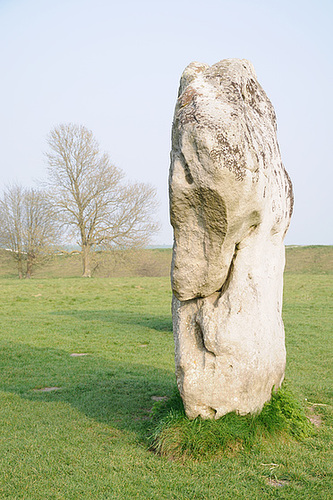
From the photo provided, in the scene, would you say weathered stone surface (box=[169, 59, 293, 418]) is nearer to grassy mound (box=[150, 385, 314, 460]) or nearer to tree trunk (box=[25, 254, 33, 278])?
grassy mound (box=[150, 385, 314, 460])

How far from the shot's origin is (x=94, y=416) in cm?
638

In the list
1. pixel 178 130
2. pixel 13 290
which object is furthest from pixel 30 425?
pixel 13 290

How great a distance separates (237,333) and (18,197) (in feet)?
137

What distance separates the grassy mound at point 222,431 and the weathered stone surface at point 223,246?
0.41 feet

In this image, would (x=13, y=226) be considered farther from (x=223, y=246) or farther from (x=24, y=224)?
(x=223, y=246)

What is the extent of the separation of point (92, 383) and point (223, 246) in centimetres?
463

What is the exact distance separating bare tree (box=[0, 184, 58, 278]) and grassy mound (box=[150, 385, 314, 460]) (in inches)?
1333

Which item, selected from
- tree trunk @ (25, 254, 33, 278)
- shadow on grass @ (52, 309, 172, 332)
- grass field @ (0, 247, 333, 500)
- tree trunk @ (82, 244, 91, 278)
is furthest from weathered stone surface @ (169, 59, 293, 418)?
tree trunk @ (25, 254, 33, 278)

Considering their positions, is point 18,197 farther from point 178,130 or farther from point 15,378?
point 178,130

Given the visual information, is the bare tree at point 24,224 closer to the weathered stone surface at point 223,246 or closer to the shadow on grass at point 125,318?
the shadow on grass at point 125,318

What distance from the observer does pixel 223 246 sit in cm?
484

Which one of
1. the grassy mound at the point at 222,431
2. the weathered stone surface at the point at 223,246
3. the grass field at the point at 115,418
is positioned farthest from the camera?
the grassy mound at the point at 222,431

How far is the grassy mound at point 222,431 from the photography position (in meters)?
4.82

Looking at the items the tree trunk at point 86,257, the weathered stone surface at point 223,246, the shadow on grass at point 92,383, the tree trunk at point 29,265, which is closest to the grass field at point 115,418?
the shadow on grass at point 92,383
